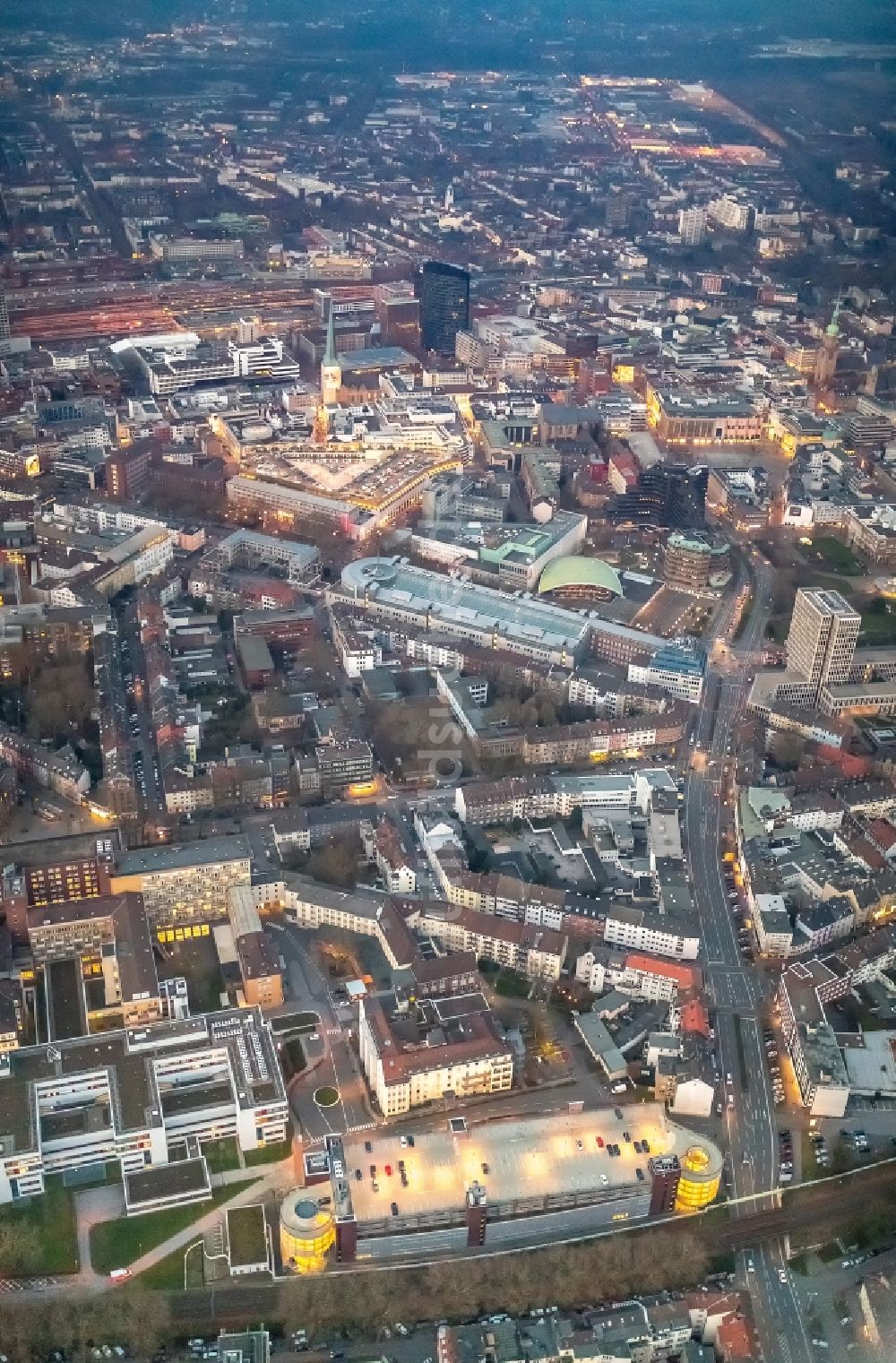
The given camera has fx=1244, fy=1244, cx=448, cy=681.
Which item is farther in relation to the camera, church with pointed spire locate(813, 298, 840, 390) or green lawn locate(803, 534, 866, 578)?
church with pointed spire locate(813, 298, 840, 390)

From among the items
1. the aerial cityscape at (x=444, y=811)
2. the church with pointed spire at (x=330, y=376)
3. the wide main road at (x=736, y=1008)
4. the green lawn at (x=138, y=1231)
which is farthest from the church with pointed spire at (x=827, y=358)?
the green lawn at (x=138, y=1231)

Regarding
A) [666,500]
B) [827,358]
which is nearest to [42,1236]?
[666,500]

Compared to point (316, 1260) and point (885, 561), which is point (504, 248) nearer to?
point (885, 561)

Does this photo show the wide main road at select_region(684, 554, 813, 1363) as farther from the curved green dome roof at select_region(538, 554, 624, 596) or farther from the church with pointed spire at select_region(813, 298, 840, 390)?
the church with pointed spire at select_region(813, 298, 840, 390)

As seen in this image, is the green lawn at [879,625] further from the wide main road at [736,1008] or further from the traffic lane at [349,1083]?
the traffic lane at [349,1083]

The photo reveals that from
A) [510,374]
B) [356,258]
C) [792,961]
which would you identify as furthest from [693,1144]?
[356,258]

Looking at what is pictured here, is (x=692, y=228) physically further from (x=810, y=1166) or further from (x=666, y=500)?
(x=810, y=1166)

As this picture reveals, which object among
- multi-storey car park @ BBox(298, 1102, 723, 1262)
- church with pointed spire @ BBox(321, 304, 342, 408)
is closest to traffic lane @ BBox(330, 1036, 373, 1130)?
multi-storey car park @ BBox(298, 1102, 723, 1262)
